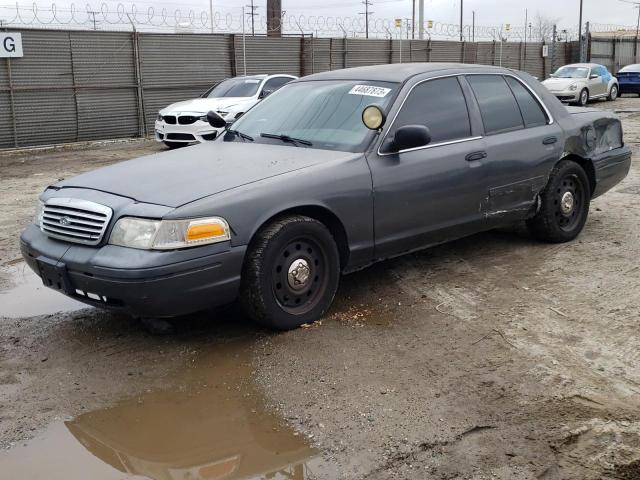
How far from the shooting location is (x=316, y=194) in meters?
4.53

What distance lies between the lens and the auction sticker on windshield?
5254 millimetres

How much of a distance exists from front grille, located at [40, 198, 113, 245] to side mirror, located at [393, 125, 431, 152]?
6.43ft

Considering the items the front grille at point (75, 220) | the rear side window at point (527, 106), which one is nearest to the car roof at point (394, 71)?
the rear side window at point (527, 106)

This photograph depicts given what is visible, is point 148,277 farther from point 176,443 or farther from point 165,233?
point 176,443

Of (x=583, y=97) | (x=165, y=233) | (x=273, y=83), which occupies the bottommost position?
(x=583, y=97)

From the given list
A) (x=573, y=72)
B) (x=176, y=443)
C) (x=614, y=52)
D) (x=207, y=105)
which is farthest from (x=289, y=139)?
(x=614, y=52)

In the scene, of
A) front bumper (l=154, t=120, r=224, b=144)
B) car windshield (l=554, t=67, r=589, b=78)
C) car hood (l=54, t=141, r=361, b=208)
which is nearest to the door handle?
car hood (l=54, t=141, r=361, b=208)

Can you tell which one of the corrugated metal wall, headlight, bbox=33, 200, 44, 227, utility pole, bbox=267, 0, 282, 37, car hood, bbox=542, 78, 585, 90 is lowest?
headlight, bbox=33, 200, 44, 227

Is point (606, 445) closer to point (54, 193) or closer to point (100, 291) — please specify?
point (100, 291)

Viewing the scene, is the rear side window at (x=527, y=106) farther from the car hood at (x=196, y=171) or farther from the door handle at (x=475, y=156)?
the car hood at (x=196, y=171)

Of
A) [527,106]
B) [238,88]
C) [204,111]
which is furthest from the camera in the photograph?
[238,88]

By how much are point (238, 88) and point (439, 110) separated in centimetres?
1054

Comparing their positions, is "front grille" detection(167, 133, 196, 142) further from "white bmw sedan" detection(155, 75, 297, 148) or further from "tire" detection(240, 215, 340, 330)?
"tire" detection(240, 215, 340, 330)

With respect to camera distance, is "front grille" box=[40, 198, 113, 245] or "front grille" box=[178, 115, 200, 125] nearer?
"front grille" box=[40, 198, 113, 245]
